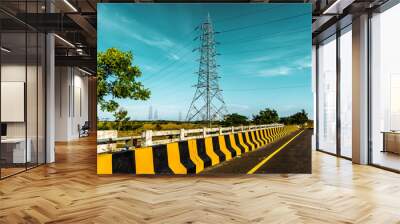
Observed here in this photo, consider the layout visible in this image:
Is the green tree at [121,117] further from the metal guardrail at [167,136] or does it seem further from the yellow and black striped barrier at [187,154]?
the yellow and black striped barrier at [187,154]

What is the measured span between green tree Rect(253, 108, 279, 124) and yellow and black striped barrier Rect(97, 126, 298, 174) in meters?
0.15

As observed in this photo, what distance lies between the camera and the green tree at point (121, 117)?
19.4ft

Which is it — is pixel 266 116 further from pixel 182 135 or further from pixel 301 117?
pixel 182 135

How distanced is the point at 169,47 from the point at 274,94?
192cm

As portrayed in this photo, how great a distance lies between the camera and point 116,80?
19.9ft

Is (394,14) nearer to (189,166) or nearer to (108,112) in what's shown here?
(189,166)

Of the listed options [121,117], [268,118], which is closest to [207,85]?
[268,118]

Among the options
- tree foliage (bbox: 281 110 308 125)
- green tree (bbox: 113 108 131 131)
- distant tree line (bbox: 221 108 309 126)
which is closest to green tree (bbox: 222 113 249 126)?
distant tree line (bbox: 221 108 309 126)

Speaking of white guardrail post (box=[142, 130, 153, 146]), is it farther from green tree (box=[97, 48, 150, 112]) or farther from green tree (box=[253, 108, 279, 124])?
green tree (box=[253, 108, 279, 124])

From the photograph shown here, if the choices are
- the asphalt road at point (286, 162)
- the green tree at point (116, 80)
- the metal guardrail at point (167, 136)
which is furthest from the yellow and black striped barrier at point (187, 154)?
the green tree at point (116, 80)

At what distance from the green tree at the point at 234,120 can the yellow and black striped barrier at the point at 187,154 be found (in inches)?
7.7

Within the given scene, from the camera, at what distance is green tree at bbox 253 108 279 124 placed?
20.2 feet

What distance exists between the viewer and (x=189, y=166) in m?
6.02

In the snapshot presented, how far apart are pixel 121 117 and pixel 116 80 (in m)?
0.63
